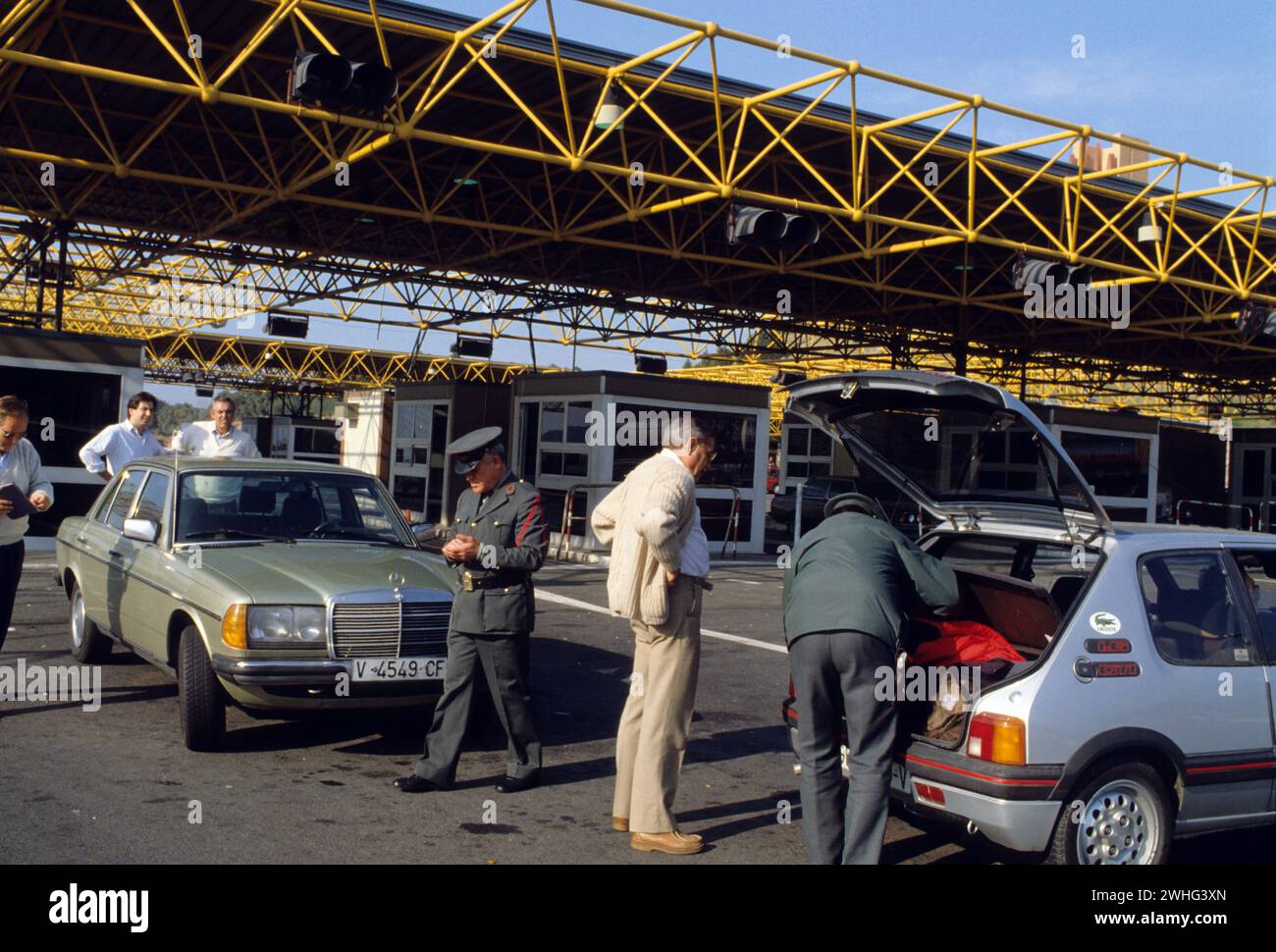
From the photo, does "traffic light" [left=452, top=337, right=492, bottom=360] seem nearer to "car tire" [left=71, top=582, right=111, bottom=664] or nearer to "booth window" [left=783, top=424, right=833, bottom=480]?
"booth window" [left=783, top=424, right=833, bottom=480]

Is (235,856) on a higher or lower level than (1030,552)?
lower

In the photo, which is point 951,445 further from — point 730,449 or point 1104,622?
point 730,449

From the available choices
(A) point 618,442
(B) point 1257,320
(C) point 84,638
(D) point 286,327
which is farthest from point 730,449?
(C) point 84,638

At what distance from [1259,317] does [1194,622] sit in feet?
60.6

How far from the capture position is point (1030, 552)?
19.6 feet

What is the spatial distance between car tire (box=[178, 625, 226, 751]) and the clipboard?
4.86 feet

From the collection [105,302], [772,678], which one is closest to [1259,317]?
[772,678]

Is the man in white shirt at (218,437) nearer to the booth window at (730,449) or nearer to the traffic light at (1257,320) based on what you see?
the booth window at (730,449)

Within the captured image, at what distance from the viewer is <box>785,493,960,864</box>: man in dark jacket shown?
179 inches

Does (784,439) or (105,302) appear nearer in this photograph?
(784,439)

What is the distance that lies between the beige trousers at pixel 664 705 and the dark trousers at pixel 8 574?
13.8 ft

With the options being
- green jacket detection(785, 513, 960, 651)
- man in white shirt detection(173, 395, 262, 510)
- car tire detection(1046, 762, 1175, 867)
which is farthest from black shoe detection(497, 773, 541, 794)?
man in white shirt detection(173, 395, 262, 510)

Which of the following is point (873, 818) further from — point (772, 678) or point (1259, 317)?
point (1259, 317)

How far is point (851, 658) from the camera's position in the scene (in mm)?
4547
